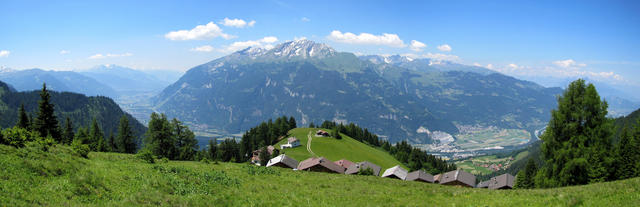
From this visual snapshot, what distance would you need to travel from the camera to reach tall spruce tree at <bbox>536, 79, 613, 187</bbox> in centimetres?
2839

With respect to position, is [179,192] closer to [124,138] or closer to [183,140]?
[183,140]

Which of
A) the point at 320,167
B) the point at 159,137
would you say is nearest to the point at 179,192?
the point at 320,167

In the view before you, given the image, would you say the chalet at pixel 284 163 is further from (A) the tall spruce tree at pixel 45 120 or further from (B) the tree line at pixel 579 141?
(B) the tree line at pixel 579 141

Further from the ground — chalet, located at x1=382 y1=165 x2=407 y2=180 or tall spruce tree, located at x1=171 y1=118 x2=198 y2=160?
tall spruce tree, located at x1=171 y1=118 x2=198 y2=160

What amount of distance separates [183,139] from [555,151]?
66327 mm

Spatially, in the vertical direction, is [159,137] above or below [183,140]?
above

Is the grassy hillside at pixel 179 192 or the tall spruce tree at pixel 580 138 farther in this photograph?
the tall spruce tree at pixel 580 138

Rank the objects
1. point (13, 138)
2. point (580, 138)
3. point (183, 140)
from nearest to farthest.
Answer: point (13, 138), point (580, 138), point (183, 140)

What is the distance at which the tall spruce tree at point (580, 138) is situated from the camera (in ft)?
93.1

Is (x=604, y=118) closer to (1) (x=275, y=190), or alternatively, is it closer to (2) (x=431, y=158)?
(1) (x=275, y=190)

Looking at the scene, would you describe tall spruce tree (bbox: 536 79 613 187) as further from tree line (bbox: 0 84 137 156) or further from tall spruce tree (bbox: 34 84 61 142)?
tall spruce tree (bbox: 34 84 61 142)

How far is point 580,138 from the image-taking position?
28531mm

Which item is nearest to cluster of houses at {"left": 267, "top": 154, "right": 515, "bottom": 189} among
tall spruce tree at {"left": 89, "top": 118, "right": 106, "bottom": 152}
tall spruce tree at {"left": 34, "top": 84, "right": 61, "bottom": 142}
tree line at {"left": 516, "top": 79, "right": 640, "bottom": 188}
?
tree line at {"left": 516, "top": 79, "right": 640, "bottom": 188}

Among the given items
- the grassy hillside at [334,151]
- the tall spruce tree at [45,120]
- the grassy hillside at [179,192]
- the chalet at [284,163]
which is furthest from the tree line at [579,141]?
the tall spruce tree at [45,120]
